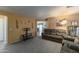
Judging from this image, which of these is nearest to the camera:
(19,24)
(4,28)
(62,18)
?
(4,28)

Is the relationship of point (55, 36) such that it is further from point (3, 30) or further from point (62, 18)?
point (3, 30)

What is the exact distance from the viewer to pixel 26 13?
1708 mm

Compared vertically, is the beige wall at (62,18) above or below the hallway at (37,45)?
above

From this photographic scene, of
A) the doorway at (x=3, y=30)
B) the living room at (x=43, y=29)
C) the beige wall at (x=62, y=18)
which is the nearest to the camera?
the doorway at (x=3, y=30)

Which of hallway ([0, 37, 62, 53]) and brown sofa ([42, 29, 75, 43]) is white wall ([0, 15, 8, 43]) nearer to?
hallway ([0, 37, 62, 53])

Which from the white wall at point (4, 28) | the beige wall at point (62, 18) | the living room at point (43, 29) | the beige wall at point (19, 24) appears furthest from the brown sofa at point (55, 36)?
the white wall at point (4, 28)

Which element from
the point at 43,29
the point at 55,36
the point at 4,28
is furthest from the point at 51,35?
the point at 4,28

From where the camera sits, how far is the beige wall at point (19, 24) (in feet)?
5.33

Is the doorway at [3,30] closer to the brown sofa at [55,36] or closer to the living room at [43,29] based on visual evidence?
the living room at [43,29]

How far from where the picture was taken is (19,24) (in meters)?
1.73

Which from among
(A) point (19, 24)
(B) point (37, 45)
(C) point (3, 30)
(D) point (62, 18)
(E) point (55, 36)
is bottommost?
(B) point (37, 45)
